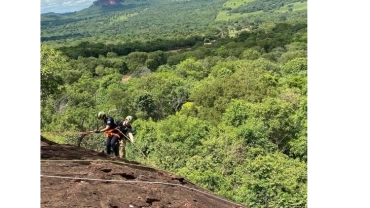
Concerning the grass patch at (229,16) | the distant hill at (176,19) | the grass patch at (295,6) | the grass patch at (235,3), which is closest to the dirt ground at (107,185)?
the distant hill at (176,19)

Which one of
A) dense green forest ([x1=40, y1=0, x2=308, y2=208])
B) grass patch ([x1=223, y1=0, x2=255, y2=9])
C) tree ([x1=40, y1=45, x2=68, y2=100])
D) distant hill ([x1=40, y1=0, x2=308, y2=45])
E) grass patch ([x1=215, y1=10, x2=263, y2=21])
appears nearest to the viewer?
dense green forest ([x1=40, y1=0, x2=308, y2=208])

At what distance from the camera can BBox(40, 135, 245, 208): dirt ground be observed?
4992 millimetres

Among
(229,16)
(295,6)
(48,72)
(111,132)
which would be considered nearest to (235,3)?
(229,16)

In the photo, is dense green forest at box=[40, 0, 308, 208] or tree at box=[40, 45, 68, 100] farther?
tree at box=[40, 45, 68, 100]

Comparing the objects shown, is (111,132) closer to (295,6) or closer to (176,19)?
(295,6)

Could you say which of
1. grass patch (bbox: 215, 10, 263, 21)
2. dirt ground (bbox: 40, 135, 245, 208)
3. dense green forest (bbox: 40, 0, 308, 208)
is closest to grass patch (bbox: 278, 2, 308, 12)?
grass patch (bbox: 215, 10, 263, 21)

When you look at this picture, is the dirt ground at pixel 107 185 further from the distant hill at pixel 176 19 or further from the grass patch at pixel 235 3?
the grass patch at pixel 235 3

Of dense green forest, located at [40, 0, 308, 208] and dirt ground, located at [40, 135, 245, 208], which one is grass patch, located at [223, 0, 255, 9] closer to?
dense green forest, located at [40, 0, 308, 208]

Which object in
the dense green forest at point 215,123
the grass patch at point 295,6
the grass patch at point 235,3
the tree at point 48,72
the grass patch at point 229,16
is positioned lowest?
the dense green forest at point 215,123

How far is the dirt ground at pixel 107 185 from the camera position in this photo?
4.99 meters
